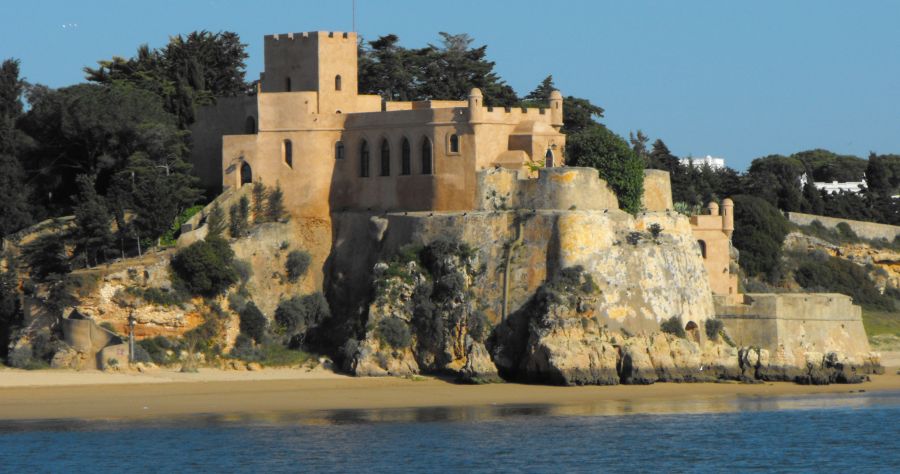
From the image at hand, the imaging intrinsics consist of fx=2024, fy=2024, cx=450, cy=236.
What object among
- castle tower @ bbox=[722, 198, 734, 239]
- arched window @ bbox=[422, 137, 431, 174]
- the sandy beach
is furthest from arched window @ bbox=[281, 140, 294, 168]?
castle tower @ bbox=[722, 198, 734, 239]

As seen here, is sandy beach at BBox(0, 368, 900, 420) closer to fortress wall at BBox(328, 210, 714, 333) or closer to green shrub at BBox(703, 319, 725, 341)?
green shrub at BBox(703, 319, 725, 341)

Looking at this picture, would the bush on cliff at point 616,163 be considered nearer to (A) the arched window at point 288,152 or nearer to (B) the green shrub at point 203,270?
(A) the arched window at point 288,152

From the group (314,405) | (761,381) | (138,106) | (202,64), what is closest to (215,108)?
(138,106)

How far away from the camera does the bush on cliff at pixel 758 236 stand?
77.0m

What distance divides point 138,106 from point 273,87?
5853 mm

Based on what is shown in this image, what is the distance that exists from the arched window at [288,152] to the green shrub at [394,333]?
7.82 m

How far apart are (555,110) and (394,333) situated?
9889 mm

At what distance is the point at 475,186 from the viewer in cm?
6222

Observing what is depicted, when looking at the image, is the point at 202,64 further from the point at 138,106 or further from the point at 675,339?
the point at 675,339

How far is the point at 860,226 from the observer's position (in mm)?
83625

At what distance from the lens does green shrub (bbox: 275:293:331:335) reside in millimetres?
62656

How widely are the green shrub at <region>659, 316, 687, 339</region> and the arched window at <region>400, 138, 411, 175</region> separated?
9.64m

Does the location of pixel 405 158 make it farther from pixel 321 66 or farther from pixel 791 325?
pixel 791 325

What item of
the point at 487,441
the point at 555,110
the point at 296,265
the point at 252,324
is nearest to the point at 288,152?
the point at 296,265
